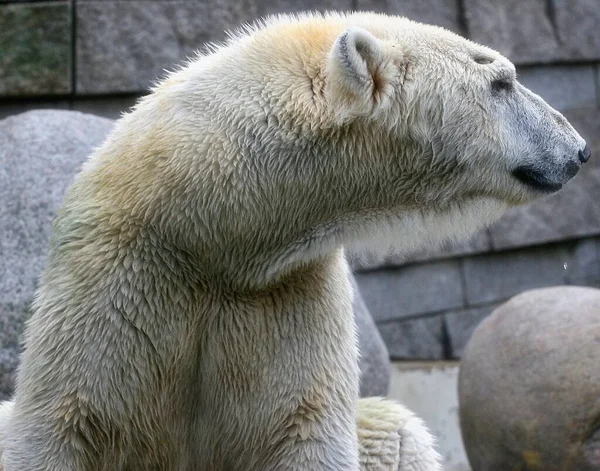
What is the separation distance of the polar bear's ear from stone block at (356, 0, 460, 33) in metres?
3.28

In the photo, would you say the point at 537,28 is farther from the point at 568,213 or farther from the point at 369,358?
the point at 369,358

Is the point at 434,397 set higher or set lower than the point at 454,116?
lower

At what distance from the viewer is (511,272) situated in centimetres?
639

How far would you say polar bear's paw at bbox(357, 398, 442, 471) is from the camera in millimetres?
2863

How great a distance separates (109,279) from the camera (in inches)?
94.3

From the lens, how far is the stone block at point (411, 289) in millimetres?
5871

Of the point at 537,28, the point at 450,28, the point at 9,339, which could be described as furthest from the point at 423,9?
the point at 9,339

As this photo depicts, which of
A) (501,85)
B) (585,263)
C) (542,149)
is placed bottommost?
(585,263)

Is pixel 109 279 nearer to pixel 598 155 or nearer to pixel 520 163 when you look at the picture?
pixel 520 163

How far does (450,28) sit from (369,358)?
95.5 inches

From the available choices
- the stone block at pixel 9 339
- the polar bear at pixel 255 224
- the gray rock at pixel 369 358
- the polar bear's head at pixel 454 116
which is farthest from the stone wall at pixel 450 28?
the polar bear's head at pixel 454 116

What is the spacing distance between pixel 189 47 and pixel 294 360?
9.48 feet

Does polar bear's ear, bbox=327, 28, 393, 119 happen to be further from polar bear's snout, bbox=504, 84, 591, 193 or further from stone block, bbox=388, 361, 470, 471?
stone block, bbox=388, 361, 470, 471

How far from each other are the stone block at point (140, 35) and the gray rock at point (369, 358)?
1500 millimetres
